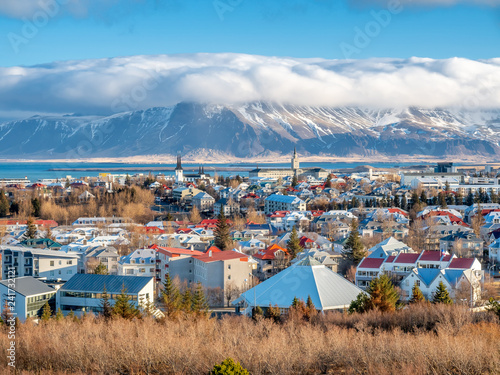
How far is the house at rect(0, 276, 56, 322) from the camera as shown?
19594 millimetres

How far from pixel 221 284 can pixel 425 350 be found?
11.9 meters

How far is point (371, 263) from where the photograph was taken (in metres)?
25.8

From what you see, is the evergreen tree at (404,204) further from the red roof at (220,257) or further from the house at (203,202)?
the red roof at (220,257)

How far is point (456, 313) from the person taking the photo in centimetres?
1542

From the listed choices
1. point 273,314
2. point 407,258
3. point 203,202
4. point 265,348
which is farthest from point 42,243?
point 203,202

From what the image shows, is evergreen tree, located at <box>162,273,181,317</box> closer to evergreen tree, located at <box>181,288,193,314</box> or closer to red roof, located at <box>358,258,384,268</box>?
evergreen tree, located at <box>181,288,193,314</box>

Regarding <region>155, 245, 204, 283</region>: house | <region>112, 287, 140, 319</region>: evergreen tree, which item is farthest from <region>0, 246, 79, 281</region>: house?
<region>112, 287, 140, 319</region>: evergreen tree

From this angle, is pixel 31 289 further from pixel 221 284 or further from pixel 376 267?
pixel 376 267

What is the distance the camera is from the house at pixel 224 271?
24016mm

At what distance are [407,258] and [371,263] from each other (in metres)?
1.33

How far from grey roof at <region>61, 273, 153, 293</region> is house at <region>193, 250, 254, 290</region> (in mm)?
3494

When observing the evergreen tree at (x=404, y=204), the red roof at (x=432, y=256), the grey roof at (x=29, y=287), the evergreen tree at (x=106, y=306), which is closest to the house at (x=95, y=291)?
the evergreen tree at (x=106, y=306)

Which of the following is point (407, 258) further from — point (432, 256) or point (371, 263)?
point (371, 263)

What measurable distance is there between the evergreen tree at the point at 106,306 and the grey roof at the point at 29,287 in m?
1.90
